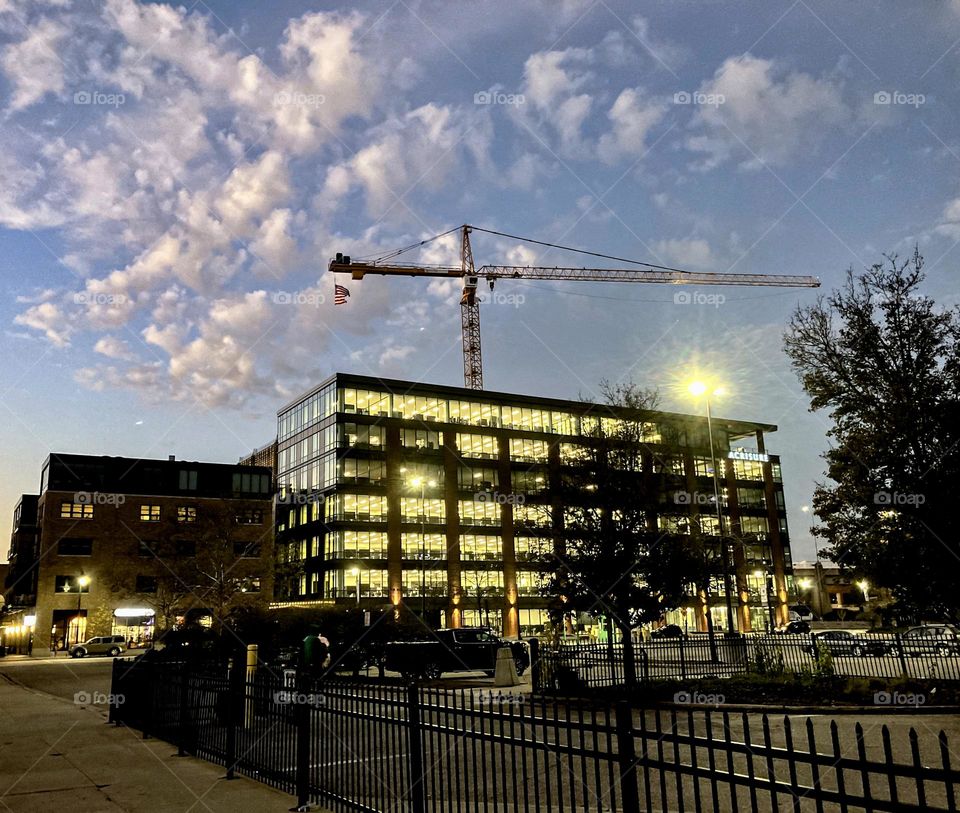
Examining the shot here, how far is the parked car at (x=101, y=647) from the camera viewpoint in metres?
58.3

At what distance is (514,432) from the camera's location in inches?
3199

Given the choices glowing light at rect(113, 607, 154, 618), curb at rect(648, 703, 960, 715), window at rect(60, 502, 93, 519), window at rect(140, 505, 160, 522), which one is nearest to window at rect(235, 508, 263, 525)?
window at rect(140, 505, 160, 522)

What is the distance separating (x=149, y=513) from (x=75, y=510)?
19.9 ft

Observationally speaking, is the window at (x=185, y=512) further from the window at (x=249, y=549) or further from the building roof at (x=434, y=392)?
the building roof at (x=434, y=392)

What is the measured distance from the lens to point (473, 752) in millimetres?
6605

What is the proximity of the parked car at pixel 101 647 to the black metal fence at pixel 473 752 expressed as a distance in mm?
50230

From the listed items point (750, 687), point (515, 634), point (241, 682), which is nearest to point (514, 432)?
point (515, 634)

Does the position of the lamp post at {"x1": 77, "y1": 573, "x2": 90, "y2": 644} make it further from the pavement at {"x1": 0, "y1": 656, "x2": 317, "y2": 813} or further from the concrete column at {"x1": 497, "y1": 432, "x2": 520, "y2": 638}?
the pavement at {"x1": 0, "y1": 656, "x2": 317, "y2": 813}

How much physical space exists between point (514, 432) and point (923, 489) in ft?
205

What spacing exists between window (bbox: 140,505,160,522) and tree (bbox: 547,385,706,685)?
5901 centimetres

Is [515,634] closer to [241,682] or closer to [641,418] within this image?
[641,418]

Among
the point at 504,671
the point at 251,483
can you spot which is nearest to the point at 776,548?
the point at 251,483

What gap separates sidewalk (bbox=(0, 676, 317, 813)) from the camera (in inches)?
363

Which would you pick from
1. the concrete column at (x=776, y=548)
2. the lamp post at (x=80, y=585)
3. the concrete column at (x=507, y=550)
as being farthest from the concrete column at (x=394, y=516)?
the concrete column at (x=776, y=548)
